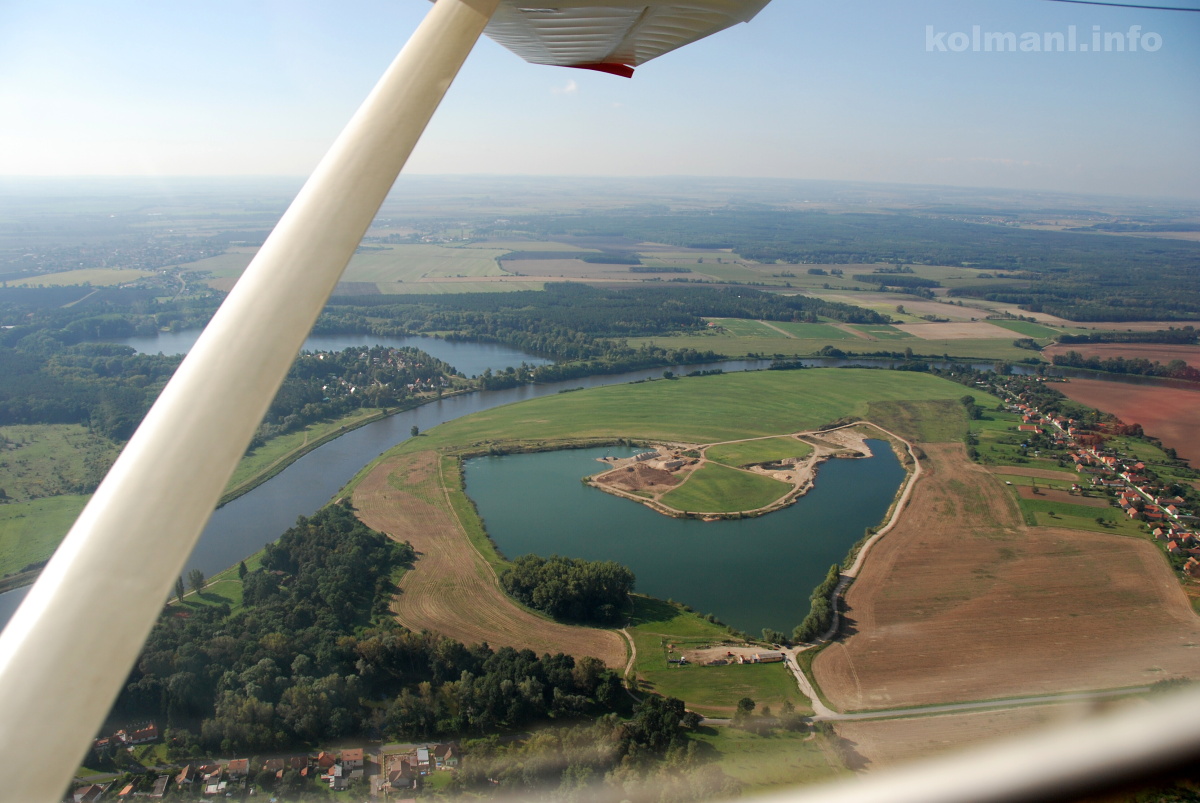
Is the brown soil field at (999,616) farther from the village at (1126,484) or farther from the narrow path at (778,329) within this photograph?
the narrow path at (778,329)

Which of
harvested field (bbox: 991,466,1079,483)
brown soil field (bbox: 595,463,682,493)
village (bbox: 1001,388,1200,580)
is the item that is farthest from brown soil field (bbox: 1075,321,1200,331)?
brown soil field (bbox: 595,463,682,493)

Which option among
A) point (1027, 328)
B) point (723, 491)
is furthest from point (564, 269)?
point (723, 491)

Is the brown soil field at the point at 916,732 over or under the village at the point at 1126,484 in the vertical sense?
under

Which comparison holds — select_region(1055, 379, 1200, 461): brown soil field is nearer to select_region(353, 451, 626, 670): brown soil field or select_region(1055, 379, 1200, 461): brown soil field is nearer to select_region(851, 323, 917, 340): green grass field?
select_region(851, 323, 917, 340): green grass field

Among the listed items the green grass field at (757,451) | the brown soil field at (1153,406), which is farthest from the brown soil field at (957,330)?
the green grass field at (757,451)

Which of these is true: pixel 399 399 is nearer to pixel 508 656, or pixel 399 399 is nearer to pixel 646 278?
pixel 508 656

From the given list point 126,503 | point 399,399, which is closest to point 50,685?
point 126,503
